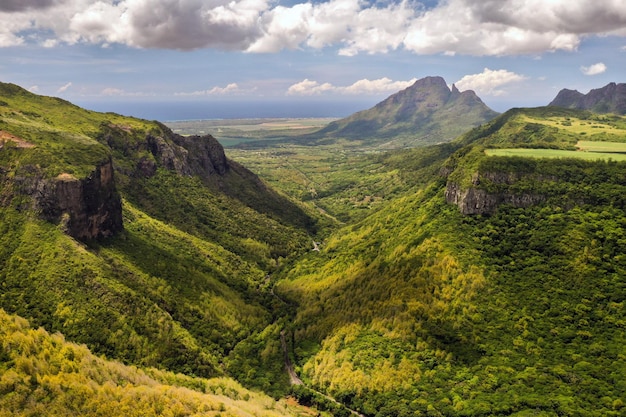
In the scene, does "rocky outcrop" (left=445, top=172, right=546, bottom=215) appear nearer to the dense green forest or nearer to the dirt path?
the dense green forest

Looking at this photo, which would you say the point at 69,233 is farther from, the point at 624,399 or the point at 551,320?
the point at 624,399

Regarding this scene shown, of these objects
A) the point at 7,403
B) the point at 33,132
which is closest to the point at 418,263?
the point at 7,403

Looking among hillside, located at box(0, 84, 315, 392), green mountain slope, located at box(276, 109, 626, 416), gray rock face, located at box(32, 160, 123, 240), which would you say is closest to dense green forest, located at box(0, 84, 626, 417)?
green mountain slope, located at box(276, 109, 626, 416)

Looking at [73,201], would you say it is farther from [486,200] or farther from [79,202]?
[486,200]

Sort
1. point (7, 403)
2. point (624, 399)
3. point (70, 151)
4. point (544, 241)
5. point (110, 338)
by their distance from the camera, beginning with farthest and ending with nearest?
point (70, 151) < point (544, 241) < point (110, 338) < point (624, 399) < point (7, 403)

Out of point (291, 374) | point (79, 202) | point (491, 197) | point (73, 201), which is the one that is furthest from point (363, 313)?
point (73, 201)

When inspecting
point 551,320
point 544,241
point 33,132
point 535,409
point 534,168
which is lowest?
point 535,409

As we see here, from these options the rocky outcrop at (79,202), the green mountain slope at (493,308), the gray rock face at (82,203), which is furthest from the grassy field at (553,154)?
the rocky outcrop at (79,202)
